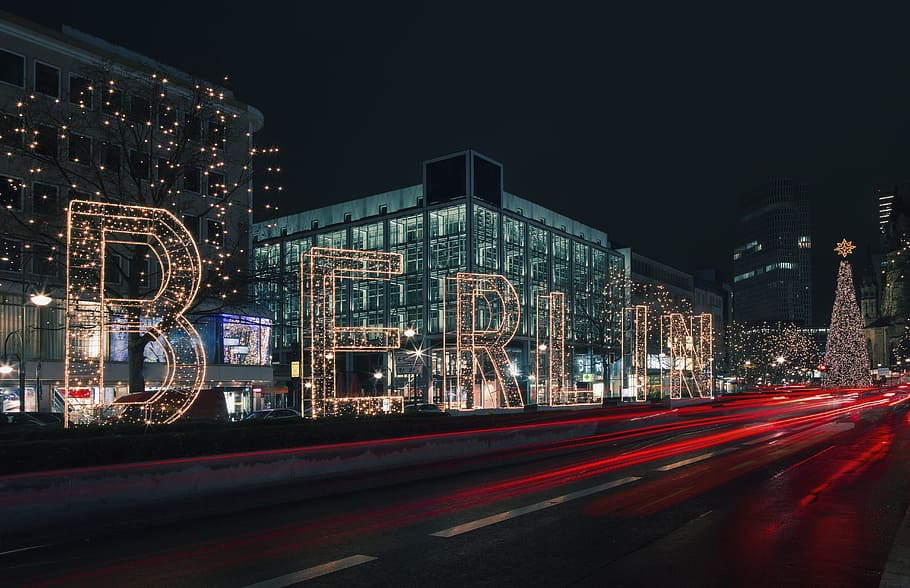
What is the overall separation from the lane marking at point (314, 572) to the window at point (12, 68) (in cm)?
4085

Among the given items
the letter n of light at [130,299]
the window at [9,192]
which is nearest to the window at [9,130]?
the letter n of light at [130,299]

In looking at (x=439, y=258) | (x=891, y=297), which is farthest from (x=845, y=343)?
(x=891, y=297)

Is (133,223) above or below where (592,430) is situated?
above

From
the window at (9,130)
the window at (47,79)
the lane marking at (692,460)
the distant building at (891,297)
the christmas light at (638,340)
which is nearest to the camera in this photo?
the lane marking at (692,460)

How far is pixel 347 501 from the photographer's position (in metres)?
14.8

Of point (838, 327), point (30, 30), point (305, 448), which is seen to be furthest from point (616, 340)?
point (305, 448)

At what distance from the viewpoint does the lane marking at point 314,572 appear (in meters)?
8.38

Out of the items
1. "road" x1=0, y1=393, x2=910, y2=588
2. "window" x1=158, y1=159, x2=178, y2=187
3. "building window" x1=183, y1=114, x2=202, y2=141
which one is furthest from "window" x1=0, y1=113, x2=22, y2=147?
"road" x1=0, y1=393, x2=910, y2=588

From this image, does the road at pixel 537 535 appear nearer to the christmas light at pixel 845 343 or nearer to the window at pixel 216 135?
the window at pixel 216 135

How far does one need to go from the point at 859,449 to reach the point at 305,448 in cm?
1773

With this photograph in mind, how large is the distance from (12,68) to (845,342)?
8026 cm

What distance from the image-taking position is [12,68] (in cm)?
4162

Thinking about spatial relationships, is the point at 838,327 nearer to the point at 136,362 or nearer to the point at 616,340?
the point at 616,340

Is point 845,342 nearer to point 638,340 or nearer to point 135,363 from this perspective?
point 638,340
